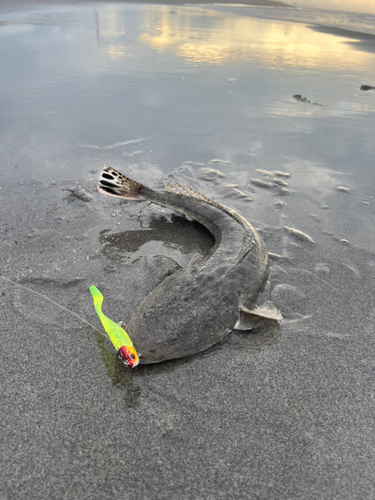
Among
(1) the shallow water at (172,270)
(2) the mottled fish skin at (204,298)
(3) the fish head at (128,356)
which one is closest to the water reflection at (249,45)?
(1) the shallow water at (172,270)

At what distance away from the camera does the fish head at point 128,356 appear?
2457mm

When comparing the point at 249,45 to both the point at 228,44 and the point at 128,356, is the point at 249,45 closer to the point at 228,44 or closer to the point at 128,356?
the point at 228,44

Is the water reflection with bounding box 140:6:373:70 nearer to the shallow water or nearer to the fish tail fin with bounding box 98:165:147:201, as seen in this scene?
the shallow water

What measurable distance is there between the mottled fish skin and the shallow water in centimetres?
15

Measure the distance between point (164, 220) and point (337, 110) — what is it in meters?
5.87

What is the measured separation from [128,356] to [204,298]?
803 millimetres

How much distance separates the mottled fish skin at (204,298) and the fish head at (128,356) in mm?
91

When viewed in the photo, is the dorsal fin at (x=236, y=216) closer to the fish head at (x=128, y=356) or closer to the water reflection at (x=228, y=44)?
the fish head at (x=128, y=356)

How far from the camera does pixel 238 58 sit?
40.0 ft

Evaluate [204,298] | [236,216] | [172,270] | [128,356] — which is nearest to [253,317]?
[204,298]

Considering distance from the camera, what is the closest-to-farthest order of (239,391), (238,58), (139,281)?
1. (239,391)
2. (139,281)
3. (238,58)

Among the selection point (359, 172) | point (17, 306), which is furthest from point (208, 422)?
point (359, 172)

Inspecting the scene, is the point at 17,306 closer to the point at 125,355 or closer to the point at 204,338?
the point at 125,355

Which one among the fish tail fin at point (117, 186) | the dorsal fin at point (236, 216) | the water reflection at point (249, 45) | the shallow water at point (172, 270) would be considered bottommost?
the shallow water at point (172, 270)
